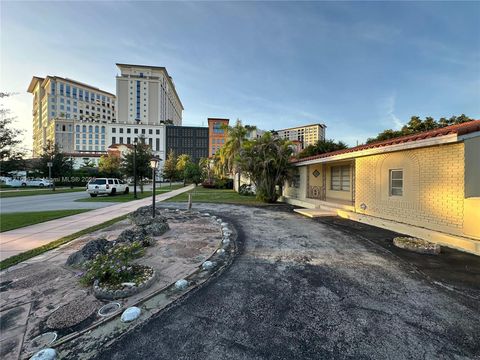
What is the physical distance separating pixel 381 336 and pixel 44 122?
130286mm

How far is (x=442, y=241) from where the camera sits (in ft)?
17.9

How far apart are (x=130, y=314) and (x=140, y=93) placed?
345 ft

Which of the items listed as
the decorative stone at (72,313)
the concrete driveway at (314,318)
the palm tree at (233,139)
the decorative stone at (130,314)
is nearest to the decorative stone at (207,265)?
the concrete driveway at (314,318)

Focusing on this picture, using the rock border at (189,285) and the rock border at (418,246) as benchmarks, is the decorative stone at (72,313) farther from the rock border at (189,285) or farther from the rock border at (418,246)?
the rock border at (418,246)

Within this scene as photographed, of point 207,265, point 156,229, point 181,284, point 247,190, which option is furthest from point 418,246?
point 247,190

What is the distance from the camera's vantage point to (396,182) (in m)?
7.20

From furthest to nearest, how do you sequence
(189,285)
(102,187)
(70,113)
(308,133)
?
(70,113) < (308,133) < (102,187) < (189,285)

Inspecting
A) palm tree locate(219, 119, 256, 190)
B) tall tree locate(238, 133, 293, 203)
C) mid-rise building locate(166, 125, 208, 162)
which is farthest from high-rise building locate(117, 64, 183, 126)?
tall tree locate(238, 133, 293, 203)

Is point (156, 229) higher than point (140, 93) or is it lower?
lower

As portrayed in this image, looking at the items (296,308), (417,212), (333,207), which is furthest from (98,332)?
Result: (333,207)

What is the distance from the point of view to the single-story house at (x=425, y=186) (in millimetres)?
5090

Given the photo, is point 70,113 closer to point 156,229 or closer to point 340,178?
point 156,229

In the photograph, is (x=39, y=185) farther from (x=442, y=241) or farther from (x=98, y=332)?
(x=442, y=241)

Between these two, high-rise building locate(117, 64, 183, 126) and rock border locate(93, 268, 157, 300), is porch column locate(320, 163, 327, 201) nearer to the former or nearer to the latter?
rock border locate(93, 268, 157, 300)
